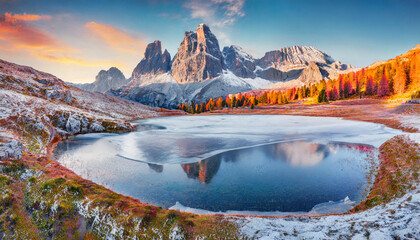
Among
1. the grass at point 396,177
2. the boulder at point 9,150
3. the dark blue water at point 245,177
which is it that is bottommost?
the dark blue water at point 245,177

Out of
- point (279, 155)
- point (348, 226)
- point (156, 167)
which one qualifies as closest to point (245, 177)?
point (279, 155)

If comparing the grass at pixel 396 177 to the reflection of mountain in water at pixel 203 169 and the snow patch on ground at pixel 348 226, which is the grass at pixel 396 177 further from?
the reflection of mountain in water at pixel 203 169

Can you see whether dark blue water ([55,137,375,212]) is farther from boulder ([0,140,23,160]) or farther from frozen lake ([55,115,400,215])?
boulder ([0,140,23,160])

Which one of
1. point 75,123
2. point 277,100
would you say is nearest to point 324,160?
point 75,123

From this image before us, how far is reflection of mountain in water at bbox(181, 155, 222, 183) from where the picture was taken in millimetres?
15858

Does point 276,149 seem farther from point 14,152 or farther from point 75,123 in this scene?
point 75,123

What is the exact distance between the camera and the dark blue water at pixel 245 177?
12.1 meters

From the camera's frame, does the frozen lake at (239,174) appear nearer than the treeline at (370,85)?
Yes

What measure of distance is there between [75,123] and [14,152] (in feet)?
103

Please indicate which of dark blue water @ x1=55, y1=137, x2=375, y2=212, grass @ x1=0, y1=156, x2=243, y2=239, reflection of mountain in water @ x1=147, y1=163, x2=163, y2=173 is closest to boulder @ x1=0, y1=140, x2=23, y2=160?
grass @ x1=0, y1=156, x2=243, y2=239

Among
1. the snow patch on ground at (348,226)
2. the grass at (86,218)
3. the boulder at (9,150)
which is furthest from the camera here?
the boulder at (9,150)

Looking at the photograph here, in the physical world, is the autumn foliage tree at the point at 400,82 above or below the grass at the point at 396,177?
above

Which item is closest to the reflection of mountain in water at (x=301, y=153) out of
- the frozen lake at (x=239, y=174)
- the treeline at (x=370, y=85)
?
the frozen lake at (x=239, y=174)

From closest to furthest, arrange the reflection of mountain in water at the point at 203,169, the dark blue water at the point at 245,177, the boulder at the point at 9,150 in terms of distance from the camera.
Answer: the dark blue water at the point at 245,177 → the boulder at the point at 9,150 → the reflection of mountain in water at the point at 203,169
